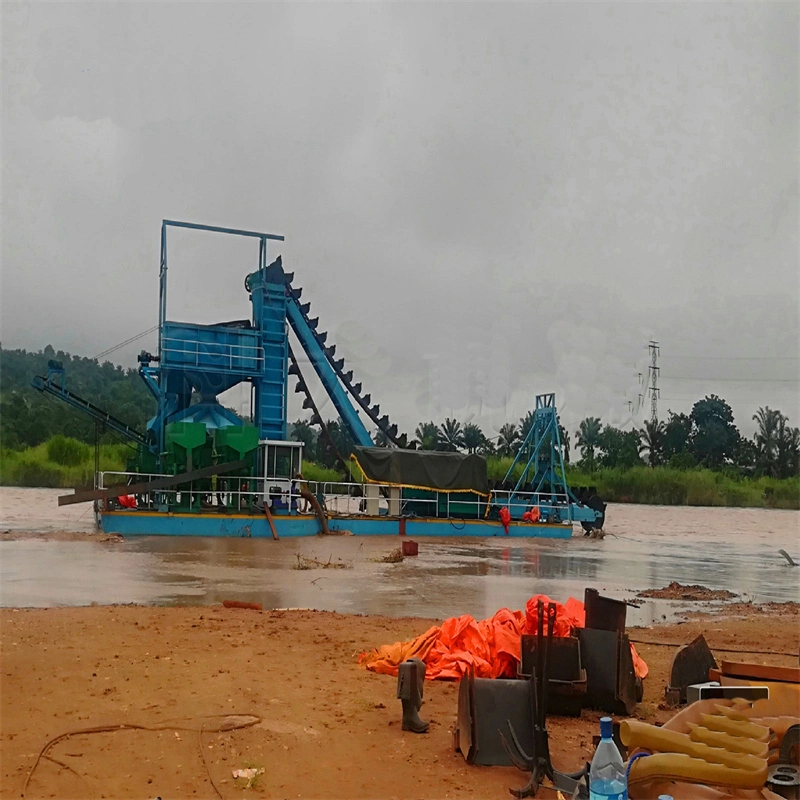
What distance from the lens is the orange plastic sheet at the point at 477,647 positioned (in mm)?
6656

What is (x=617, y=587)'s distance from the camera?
16.8 meters

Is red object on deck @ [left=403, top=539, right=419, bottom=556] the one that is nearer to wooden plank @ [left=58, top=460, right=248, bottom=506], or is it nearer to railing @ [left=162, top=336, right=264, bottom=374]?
wooden plank @ [left=58, top=460, right=248, bottom=506]

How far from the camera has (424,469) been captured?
3086cm

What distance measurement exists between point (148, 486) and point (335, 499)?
308 inches

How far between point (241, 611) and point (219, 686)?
4.02 m

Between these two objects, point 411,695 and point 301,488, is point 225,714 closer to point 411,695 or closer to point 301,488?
point 411,695

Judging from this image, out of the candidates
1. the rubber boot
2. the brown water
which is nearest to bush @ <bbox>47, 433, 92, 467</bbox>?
the brown water

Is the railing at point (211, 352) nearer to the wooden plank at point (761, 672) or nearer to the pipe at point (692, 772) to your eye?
the wooden plank at point (761, 672)

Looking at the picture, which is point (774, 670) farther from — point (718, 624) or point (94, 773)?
point (718, 624)

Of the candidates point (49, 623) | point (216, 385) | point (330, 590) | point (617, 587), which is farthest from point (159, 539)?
point (49, 623)

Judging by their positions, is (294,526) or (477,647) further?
(294,526)

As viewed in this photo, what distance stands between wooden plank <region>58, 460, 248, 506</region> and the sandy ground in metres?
16.1

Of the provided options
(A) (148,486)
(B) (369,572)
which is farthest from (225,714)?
(A) (148,486)

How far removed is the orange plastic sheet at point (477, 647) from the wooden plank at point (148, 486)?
18943 millimetres
